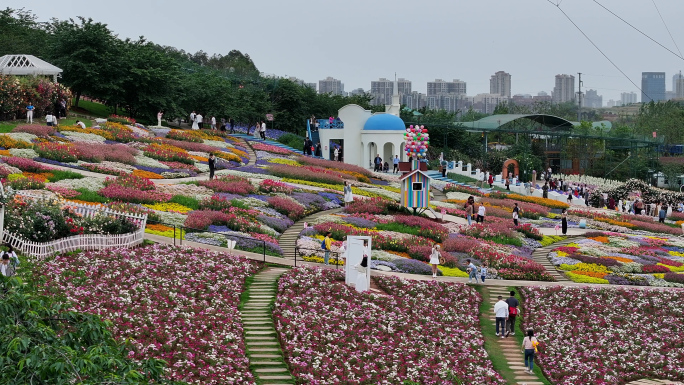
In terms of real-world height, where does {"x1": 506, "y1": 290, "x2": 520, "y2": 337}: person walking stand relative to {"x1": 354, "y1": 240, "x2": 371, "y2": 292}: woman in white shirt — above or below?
below

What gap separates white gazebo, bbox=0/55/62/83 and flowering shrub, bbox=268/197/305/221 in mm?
27018

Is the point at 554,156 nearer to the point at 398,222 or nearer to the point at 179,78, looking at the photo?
the point at 179,78

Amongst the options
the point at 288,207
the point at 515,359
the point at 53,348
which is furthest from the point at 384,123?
the point at 53,348

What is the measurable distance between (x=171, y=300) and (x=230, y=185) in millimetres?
21913

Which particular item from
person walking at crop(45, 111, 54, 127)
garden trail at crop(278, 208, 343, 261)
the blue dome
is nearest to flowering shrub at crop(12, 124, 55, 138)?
person walking at crop(45, 111, 54, 127)

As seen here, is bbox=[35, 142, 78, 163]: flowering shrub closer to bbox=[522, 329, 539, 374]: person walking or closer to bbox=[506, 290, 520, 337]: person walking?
bbox=[506, 290, 520, 337]: person walking

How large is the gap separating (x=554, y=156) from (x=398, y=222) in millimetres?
59545

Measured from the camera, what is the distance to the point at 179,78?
3243 inches

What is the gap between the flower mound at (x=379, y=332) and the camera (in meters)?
28.0

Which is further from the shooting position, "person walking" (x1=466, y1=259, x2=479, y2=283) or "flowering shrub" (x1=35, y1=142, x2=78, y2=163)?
"flowering shrub" (x1=35, y1=142, x2=78, y2=163)

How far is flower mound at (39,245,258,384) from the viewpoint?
86.1ft

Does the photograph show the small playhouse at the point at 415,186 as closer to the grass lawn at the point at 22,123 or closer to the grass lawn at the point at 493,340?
the grass lawn at the point at 493,340

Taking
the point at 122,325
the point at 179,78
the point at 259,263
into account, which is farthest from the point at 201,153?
the point at 122,325

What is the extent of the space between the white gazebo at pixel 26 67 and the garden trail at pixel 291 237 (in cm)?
2855
